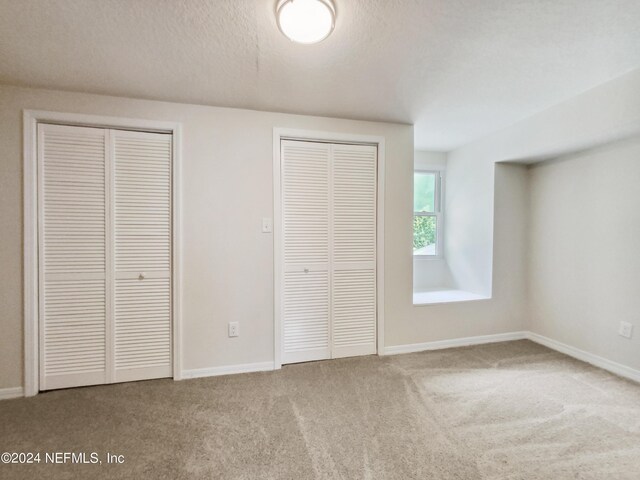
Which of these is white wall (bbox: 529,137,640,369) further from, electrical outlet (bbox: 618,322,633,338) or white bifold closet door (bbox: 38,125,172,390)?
white bifold closet door (bbox: 38,125,172,390)

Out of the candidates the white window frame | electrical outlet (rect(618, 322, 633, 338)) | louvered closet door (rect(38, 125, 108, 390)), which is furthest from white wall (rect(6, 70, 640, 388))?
electrical outlet (rect(618, 322, 633, 338))

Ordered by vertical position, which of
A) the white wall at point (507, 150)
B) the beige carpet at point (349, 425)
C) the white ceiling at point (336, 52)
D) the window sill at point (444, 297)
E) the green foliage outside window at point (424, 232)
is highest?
the white ceiling at point (336, 52)

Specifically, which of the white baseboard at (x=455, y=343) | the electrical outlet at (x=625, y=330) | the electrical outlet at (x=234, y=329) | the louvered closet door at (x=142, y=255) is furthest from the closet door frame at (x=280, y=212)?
the electrical outlet at (x=625, y=330)

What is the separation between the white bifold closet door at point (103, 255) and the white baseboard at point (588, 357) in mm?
3637

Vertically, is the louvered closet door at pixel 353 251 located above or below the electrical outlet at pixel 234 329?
above

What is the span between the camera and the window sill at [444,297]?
3.00 meters

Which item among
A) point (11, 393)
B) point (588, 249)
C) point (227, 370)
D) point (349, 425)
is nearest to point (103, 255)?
point (11, 393)

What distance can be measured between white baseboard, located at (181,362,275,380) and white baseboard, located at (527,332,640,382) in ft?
9.23

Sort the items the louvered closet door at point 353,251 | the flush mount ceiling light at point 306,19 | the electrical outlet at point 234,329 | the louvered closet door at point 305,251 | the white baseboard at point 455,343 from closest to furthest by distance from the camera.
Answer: the flush mount ceiling light at point 306,19 < the electrical outlet at point 234,329 < the louvered closet door at point 305,251 < the louvered closet door at point 353,251 < the white baseboard at point 455,343

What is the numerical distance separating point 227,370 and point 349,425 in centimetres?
116

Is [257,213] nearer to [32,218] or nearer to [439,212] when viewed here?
[32,218]

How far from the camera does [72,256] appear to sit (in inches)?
86.4

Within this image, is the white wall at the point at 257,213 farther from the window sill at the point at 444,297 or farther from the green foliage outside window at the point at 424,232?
the green foliage outside window at the point at 424,232

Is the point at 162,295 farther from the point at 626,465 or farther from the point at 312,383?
the point at 626,465
